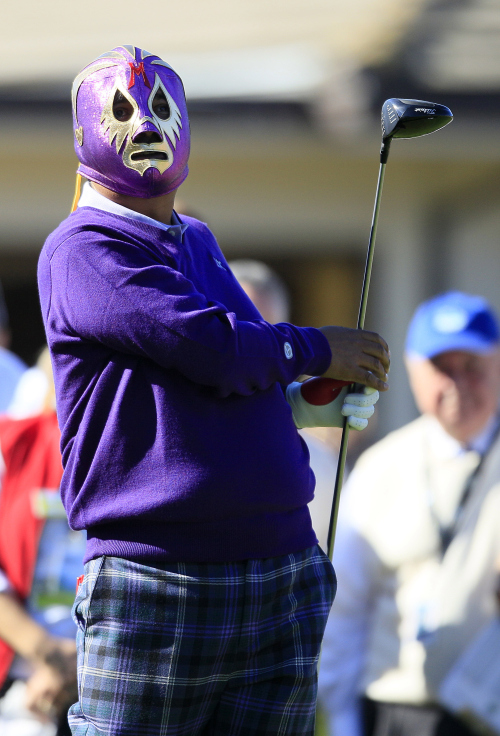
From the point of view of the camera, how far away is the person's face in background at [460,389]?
10.5 ft

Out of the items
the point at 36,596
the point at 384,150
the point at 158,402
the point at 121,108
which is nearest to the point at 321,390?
the point at 158,402

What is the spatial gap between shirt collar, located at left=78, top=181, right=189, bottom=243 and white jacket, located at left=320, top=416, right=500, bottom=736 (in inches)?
62.5

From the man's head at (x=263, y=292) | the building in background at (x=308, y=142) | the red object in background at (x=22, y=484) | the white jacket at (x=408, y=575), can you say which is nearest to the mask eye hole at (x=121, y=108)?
the red object in background at (x=22, y=484)

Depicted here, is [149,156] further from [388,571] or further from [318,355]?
[388,571]

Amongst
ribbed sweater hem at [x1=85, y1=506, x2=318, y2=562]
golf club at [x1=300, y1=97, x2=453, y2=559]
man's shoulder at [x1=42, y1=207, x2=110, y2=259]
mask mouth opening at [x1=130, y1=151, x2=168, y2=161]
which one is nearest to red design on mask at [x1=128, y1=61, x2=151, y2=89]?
mask mouth opening at [x1=130, y1=151, x2=168, y2=161]

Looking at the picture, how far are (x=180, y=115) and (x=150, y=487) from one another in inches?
25.9

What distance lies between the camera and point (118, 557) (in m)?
1.57

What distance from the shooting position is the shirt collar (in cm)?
165

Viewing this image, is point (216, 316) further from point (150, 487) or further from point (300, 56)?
point (300, 56)

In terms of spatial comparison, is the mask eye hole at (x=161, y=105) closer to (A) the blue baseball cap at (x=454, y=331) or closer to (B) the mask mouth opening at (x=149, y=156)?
(B) the mask mouth opening at (x=149, y=156)

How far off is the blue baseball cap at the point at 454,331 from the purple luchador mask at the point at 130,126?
5.97 ft

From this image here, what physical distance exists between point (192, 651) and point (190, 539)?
0.18m

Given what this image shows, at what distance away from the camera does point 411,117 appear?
1.81m

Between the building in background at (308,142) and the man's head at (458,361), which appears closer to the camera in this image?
the man's head at (458,361)
